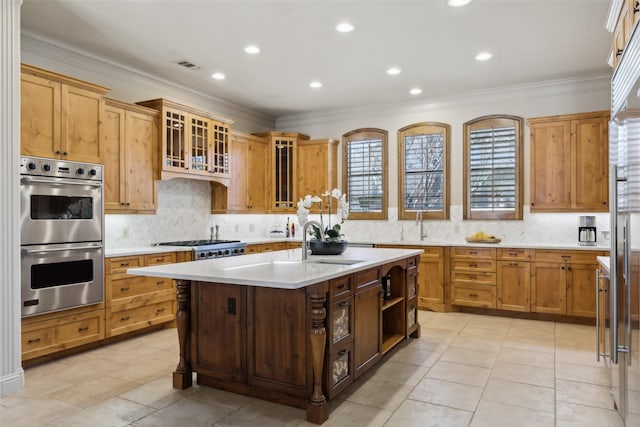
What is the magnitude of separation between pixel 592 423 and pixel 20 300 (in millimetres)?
4013

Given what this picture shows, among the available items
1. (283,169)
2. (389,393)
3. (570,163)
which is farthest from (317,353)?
(283,169)

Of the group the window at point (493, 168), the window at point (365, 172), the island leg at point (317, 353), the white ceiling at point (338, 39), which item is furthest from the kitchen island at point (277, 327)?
the window at point (365, 172)

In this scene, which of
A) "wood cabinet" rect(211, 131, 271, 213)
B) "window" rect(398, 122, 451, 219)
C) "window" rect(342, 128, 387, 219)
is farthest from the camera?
"window" rect(342, 128, 387, 219)

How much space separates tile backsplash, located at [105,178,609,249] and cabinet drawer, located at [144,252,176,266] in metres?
0.59

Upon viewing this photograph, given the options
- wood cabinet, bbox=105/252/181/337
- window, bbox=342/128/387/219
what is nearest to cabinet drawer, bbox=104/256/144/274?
wood cabinet, bbox=105/252/181/337

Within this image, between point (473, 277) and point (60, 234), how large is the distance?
4.60 metres

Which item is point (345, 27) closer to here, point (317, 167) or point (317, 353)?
point (317, 353)

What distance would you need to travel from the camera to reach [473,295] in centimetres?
564

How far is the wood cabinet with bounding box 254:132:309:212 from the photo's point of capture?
701 centimetres

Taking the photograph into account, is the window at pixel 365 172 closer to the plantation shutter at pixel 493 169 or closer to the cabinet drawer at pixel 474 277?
the plantation shutter at pixel 493 169

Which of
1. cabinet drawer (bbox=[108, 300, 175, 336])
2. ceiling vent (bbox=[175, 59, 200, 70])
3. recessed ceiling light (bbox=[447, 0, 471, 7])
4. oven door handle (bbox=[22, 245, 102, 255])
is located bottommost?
cabinet drawer (bbox=[108, 300, 175, 336])

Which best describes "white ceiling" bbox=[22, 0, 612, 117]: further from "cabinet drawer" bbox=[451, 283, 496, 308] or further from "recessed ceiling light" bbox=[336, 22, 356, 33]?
"cabinet drawer" bbox=[451, 283, 496, 308]

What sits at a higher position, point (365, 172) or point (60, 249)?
point (365, 172)

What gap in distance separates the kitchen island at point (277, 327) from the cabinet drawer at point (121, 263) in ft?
4.87
